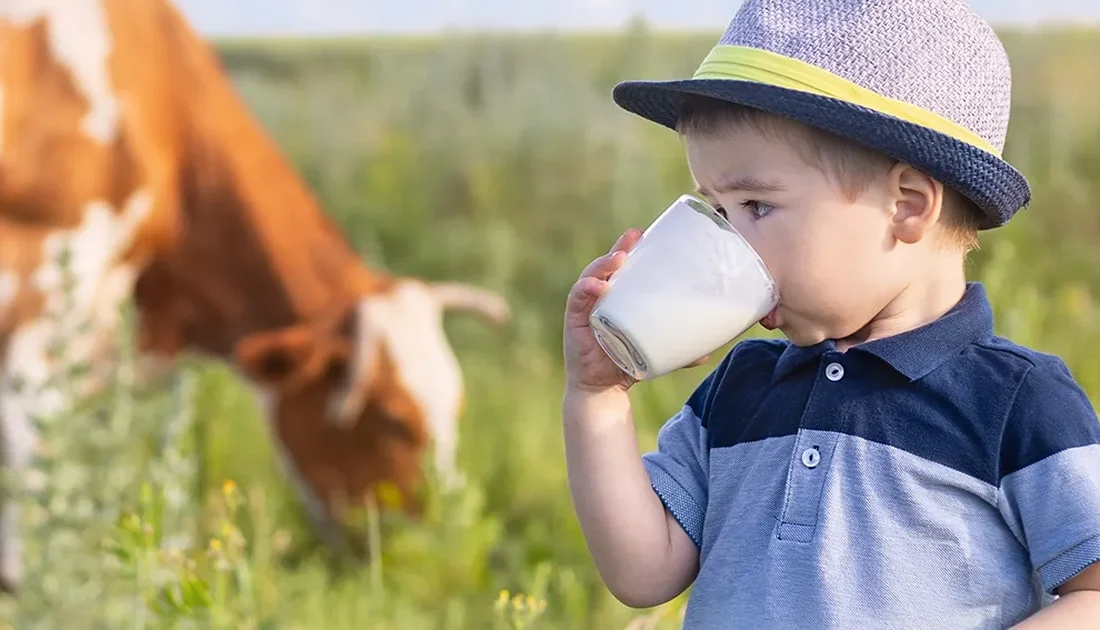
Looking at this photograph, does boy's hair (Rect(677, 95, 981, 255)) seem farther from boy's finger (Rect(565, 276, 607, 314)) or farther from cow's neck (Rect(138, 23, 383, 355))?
cow's neck (Rect(138, 23, 383, 355))

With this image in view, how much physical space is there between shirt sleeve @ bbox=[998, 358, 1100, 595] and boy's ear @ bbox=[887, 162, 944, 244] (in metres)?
0.15

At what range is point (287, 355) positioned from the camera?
143 inches

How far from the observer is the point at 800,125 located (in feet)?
3.61

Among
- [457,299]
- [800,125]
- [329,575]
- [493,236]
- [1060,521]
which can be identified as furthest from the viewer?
[493,236]

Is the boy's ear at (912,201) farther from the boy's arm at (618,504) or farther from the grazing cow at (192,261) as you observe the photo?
the grazing cow at (192,261)

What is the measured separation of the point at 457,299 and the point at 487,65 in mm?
1432

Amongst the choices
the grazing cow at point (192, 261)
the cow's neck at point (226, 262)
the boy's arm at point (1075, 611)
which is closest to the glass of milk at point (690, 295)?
the boy's arm at point (1075, 611)

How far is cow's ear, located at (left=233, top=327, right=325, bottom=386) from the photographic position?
3605mm

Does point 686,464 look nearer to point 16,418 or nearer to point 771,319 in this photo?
point 771,319

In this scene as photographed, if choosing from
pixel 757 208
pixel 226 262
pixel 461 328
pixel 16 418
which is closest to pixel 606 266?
pixel 757 208

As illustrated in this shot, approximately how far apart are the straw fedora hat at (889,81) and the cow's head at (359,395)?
254 centimetres

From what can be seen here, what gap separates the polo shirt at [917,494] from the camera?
1021 millimetres

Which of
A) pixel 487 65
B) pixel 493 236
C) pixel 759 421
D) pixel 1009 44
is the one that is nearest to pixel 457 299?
pixel 493 236

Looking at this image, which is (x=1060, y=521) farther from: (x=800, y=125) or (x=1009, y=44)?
(x=1009, y=44)
